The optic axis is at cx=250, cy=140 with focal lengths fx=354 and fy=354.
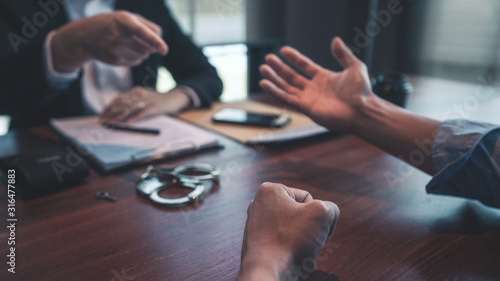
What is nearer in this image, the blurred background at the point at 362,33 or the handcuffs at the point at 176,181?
the handcuffs at the point at 176,181

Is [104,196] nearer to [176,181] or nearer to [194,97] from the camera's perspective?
[176,181]

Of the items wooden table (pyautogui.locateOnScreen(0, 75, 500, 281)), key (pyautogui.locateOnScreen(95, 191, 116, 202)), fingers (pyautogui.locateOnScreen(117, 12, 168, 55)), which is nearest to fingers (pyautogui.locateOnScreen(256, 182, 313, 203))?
wooden table (pyautogui.locateOnScreen(0, 75, 500, 281))

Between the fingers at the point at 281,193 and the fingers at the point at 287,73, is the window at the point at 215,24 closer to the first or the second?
the fingers at the point at 287,73

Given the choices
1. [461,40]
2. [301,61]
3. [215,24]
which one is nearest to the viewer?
[301,61]

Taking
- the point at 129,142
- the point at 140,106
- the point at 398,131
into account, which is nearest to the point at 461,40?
the point at 398,131

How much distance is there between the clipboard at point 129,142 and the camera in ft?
2.42

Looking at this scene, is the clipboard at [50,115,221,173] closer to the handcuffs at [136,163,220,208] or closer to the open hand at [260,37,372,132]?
the handcuffs at [136,163,220,208]

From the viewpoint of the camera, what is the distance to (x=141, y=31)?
804 millimetres

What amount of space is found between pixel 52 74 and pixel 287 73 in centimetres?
71

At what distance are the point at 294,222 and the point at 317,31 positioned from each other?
3.42 ft

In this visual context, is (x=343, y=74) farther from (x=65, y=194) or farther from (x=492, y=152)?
(x=65, y=194)

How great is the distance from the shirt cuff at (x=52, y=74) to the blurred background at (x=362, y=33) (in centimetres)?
81

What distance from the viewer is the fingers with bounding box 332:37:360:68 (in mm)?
792

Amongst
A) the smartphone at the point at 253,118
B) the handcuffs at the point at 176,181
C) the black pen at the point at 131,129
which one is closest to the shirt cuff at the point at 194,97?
the smartphone at the point at 253,118
